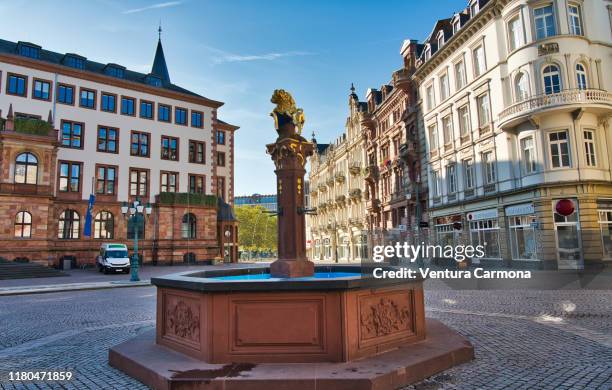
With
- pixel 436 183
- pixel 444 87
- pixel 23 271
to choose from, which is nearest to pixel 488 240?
pixel 436 183

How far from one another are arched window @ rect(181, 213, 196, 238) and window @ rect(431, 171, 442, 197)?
23972 millimetres

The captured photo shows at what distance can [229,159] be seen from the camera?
5178 cm

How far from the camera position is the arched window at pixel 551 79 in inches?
957

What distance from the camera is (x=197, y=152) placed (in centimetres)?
4716

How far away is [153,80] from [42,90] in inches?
443

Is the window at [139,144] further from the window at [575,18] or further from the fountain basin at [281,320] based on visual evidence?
the fountain basin at [281,320]

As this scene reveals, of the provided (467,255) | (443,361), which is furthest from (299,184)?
(467,255)

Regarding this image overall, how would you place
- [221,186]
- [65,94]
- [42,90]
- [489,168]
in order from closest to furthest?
[489,168] < [42,90] < [65,94] < [221,186]

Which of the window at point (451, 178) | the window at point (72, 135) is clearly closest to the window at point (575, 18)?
the window at point (451, 178)

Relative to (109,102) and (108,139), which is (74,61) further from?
(108,139)

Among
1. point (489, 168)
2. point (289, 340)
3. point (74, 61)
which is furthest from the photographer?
point (74, 61)

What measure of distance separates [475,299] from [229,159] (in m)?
41.2

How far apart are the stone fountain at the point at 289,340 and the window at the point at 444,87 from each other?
30.8 metres

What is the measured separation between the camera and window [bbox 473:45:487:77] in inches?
1150
